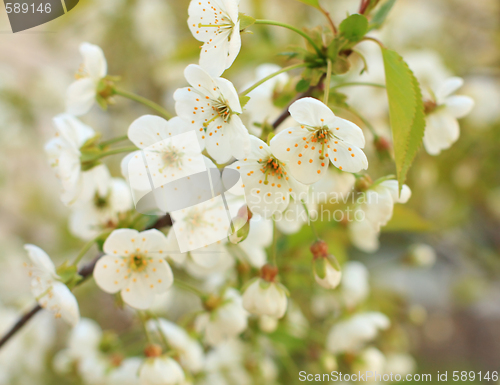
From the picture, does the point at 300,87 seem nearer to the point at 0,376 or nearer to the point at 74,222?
the point at 74,222

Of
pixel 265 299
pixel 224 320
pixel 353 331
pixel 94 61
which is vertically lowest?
pixel 353 331

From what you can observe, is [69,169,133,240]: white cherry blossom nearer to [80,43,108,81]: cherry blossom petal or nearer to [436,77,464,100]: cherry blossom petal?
[80,43,108,81]: cherry blossom petal

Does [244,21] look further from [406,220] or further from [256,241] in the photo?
[406,220]

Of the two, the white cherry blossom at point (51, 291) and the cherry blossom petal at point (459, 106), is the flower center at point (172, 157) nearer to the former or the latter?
the white cherry blossom at point (51, 291)

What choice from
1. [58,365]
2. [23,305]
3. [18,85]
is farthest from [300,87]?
[18,85]

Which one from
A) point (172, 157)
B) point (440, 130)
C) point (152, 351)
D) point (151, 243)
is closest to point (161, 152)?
point (172, 157)

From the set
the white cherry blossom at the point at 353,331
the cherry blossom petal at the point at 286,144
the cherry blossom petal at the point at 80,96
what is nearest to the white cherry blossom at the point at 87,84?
the cherry blossom petal at the point at 80,96
